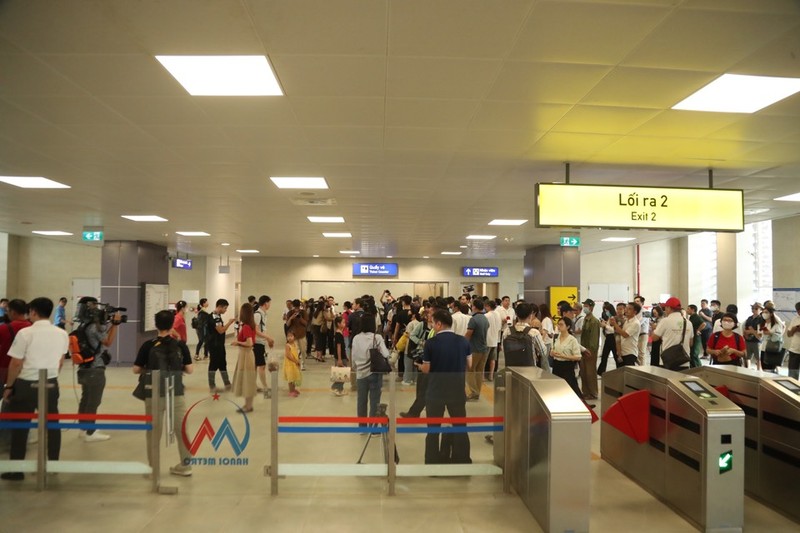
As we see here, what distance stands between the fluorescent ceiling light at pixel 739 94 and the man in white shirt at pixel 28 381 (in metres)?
6.52

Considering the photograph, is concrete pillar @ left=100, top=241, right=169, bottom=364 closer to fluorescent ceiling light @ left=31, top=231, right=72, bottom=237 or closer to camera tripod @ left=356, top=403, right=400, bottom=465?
fluorescent ceiling light @ left=31, top=231, right=72, bottom=237

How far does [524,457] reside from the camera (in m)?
4.73

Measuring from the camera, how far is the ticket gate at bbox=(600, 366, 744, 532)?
13.6ft

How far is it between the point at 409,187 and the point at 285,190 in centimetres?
203

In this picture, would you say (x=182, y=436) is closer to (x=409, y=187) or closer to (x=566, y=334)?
(x=409, y=187)

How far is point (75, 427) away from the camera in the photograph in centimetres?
520

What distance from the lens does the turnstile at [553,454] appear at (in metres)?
4.09

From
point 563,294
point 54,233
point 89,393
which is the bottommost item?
point 89,393

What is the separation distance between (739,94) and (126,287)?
15527mm

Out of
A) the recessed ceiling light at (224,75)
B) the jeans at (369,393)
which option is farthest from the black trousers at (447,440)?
the recessed ceiling light at (224,75)

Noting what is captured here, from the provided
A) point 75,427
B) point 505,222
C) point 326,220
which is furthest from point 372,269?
point 75,427

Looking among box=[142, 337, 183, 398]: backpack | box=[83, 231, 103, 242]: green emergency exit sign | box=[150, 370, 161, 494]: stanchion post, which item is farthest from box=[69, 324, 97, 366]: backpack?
box=[83, 231, 103, 242]: green emergency exit sign

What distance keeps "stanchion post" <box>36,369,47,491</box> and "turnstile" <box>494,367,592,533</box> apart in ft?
Answer: 15.8

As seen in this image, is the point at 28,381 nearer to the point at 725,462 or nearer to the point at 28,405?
the point at 28,405
